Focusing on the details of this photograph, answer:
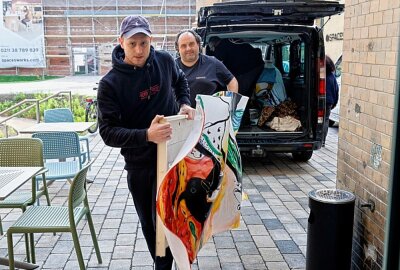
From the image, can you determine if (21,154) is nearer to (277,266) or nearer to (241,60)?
(277,266)

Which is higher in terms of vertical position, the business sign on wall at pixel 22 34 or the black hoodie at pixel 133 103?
the business sign on wall at pixel 22 34

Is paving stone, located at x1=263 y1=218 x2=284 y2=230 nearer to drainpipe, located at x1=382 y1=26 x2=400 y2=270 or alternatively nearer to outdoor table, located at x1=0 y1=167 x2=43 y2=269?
drainpipe, located at x1=382 y1=26 x2=400 y2=270

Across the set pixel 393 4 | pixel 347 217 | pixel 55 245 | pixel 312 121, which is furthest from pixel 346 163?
pixel 312 121

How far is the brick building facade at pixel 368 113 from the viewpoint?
2.61 metres

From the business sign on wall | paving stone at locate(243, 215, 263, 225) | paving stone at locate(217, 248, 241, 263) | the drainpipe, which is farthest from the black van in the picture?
the business sign on wall

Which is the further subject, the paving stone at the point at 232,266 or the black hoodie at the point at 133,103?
the paving stone at the point at 232,266

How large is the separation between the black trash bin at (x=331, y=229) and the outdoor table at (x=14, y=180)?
1936mm

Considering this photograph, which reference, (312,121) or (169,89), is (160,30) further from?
(169,89)

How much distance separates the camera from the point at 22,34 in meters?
29.4

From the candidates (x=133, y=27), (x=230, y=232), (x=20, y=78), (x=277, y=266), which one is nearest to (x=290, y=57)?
(x=230, y=232)

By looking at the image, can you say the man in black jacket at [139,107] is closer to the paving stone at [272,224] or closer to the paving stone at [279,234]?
the paving stone at [279,234]

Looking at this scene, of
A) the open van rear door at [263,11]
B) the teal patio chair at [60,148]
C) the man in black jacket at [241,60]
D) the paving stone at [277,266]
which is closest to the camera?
the paving stone at [277,266]

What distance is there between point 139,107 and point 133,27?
46cm

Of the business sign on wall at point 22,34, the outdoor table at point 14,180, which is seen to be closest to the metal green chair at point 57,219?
the outdoor table at point 14,180
